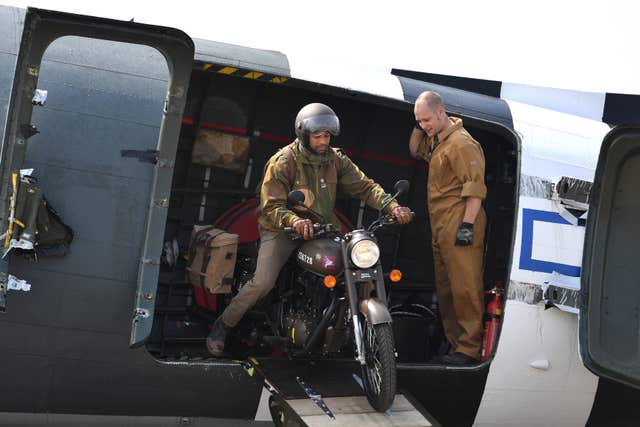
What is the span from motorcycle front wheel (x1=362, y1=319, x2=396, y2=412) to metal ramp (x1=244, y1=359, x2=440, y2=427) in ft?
0.30

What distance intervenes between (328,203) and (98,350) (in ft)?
5.20

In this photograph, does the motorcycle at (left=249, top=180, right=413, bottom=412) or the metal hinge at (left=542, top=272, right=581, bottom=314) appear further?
the metal hinge at (left=542, top=272, right=581, bottom=314)

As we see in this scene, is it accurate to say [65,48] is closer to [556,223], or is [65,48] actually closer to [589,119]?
[556,223]

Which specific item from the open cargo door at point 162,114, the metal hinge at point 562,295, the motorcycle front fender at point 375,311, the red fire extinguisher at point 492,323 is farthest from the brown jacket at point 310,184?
the metal hinge at point 562,295

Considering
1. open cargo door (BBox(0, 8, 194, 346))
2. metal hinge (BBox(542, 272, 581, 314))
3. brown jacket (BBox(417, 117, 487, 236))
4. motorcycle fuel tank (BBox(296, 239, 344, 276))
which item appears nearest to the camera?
open cargo door (BBox(0, 8, 194, 346))

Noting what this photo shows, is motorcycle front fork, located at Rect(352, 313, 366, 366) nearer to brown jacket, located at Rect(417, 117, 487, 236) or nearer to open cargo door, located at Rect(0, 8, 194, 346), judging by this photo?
open cargo door, located at Rect(0, 8, 194, 346)

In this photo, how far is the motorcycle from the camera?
16.5 feet

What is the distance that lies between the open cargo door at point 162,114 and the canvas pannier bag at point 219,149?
1.61 m

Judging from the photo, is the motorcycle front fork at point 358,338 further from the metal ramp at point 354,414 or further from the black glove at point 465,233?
the black glove at point 465,233

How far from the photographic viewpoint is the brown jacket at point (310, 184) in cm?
552

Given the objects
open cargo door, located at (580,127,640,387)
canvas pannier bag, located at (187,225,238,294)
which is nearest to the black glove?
open cargo door, located at (580,127,640,387)

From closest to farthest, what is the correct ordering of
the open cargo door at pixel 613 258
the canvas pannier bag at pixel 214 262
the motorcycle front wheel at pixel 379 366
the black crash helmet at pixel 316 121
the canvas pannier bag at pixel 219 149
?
1. the motorcycle front wheel at pixel 379 366
2. the black crash helmet at pixel 316 121
3. the open cargo door at pixel 613 258
4. the canvas pannier bag at pixel 214 262
5. the canvas pannier bag at pixel 219 149

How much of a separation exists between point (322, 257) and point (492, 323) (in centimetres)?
123

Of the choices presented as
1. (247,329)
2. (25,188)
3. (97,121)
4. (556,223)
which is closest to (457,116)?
(556,223)
